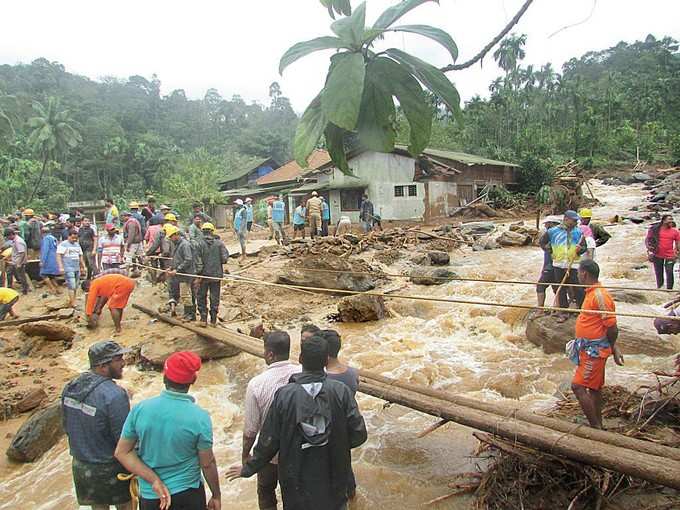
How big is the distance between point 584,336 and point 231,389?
190 inches

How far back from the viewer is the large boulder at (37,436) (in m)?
5.21

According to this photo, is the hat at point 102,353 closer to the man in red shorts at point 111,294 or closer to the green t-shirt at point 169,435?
the green t-shirt at point 169,435

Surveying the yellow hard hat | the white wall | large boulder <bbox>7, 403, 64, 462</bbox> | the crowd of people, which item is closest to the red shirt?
the crowd of people

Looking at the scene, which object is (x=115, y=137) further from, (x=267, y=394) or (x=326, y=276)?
(x=267, y=394)

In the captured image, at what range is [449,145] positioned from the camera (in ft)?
116

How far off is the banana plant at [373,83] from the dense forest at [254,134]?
25.7 metres

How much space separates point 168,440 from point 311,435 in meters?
0.83

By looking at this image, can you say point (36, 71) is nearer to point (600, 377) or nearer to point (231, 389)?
point (231, 389)

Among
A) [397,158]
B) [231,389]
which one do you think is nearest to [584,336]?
[231,389]

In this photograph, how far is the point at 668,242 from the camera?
7.85 m

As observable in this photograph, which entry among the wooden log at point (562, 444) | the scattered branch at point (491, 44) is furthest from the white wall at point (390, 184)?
the scattered branch at point (491, 44)

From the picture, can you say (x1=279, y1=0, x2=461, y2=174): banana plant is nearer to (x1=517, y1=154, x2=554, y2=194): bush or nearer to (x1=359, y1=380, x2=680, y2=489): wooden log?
(x1=359, y1=380, x2=680, y2=489): wooden log

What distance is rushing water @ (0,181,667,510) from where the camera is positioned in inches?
180

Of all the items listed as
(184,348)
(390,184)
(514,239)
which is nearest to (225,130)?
(390,184)
